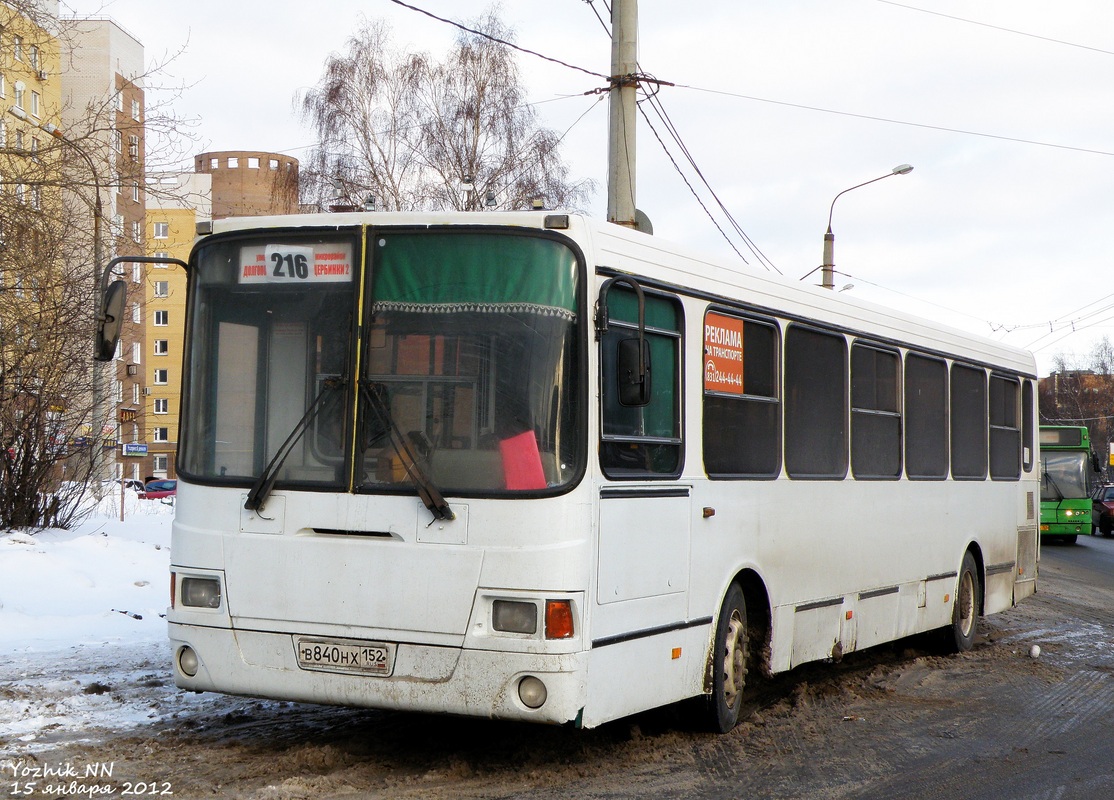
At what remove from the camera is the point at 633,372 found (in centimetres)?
653

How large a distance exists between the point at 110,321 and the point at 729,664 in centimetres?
383

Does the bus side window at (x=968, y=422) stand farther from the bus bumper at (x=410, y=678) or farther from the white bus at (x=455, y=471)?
the bus bumper at (x=410, y=678)

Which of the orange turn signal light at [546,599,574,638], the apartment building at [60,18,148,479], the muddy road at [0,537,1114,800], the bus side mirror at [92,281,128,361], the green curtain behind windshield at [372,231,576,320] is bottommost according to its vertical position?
the muddy road at [0,537,1114,800]

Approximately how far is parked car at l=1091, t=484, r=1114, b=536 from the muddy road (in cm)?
3668

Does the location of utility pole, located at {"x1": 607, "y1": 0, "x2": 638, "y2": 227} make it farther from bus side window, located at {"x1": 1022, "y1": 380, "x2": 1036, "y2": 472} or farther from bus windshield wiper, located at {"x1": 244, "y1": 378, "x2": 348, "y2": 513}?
bus windshield wiper, located at {"x1": 244, "y1": 378, "x2": 348, "y2": 513}

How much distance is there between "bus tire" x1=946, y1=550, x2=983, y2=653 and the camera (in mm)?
11969

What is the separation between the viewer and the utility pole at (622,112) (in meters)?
14.0

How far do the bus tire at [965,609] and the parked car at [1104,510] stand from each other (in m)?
33.7

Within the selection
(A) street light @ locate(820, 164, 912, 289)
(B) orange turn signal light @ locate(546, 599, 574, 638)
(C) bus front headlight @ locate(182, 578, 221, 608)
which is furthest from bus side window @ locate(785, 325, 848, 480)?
(A) street light @ locate(820, 164, 912, 289)

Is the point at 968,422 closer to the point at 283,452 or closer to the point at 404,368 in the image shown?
the point at 404,368

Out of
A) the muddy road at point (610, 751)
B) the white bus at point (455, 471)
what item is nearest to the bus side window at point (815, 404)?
the white bus at point (455, 471)

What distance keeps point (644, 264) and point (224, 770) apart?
3.21 m

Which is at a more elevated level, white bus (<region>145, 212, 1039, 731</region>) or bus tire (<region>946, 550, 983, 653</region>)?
white bus (<region>145, 212, 1039, 731</region>)

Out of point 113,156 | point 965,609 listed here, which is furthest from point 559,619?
point 113,156
